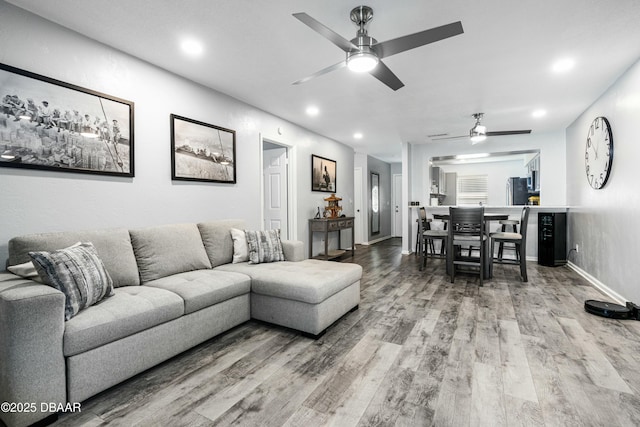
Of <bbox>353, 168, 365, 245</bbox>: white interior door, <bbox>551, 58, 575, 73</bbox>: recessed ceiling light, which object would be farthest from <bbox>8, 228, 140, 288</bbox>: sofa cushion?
<bbox>353, 168, 365, 245</bbox>: white interior door

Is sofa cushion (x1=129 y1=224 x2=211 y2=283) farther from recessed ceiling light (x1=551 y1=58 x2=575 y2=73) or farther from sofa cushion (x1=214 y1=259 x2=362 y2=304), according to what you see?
recessed ceiling light (x1=551 y1=58 x2=575 y2=73)

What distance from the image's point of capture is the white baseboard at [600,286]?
3.25 metres

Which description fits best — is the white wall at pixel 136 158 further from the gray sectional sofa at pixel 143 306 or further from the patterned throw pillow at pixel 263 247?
the patterned throw pillow at pixel 263 247

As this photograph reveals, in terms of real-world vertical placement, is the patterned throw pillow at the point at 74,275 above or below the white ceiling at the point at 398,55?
below

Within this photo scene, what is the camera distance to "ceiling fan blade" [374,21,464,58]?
1825 millimetres

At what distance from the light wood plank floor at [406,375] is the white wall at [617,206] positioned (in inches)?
30.4

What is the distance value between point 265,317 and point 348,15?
8.26 ft

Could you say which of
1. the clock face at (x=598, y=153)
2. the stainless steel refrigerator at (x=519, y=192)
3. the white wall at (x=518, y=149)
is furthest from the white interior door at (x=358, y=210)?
the clock face at (x=598, y=153)

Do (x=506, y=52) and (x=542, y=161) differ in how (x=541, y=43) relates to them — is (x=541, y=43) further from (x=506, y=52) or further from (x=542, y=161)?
(x=542, y=161)

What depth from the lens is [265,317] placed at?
9.00 feet

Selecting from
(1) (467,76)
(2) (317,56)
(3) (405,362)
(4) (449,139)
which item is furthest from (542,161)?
(3) (405,362)

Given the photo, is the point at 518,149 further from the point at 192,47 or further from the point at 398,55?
the point at 192,47

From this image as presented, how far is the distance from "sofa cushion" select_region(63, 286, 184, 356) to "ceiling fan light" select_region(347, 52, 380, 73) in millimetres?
2088

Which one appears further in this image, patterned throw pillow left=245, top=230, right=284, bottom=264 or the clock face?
the clock face
